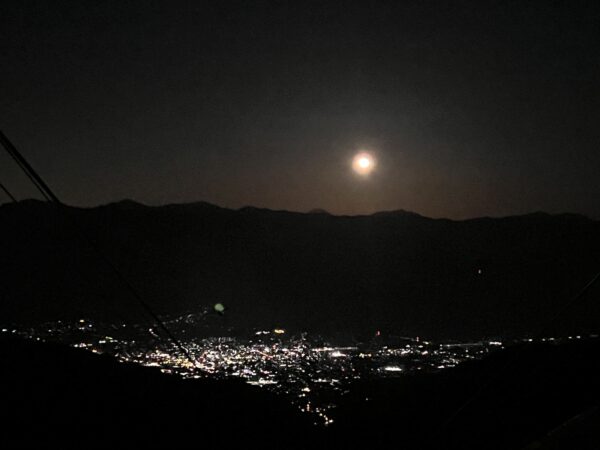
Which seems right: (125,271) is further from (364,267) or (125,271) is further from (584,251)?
(584,251)

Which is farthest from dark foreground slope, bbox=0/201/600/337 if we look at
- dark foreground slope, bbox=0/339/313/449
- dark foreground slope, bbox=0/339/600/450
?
dark foreground slope, bbox=0/339/313/449

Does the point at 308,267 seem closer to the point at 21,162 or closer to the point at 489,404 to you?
the point at 489,404

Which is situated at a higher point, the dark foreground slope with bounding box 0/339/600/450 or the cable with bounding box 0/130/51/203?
the cable with bounding box 0/130/51/203

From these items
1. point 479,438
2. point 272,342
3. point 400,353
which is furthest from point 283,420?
point 272,342

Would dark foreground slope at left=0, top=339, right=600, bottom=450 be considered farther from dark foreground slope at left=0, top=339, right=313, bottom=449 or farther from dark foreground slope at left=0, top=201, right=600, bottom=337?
dark foreground slope at left=0, top=201, right=600, bottom=337

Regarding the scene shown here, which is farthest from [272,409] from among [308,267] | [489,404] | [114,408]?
[308,267]

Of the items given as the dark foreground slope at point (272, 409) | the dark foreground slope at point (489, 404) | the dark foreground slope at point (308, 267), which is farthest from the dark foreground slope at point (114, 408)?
the dark foreground slope at point (308, 267)
